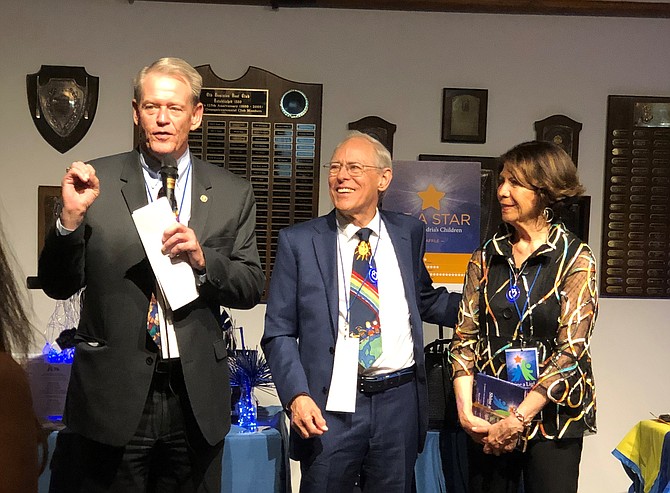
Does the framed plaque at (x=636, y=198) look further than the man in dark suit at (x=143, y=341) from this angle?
Yes

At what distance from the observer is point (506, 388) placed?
221 centimetres

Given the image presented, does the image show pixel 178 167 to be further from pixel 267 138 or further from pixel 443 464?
pixel 267 138

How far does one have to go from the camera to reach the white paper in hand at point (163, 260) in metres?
1.80

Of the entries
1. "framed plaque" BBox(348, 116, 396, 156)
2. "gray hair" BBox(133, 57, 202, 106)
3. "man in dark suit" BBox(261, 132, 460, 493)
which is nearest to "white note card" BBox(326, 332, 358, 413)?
"man in dark suit" BBox(261, 132, 460, 493)

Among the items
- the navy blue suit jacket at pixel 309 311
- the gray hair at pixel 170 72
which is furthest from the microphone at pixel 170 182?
the navy blue suit jacket at pixel 309 311

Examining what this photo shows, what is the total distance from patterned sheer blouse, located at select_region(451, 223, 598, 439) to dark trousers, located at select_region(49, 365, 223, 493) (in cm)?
90

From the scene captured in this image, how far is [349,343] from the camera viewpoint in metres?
2.32

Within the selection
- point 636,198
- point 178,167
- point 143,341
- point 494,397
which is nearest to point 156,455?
point 143,341

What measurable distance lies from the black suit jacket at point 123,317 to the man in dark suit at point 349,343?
42cm

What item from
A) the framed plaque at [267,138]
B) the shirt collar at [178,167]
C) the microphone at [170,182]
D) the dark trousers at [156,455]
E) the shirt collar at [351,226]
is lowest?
the dark trousers at [156,455]

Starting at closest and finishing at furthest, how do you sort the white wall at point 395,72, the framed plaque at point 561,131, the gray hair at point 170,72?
the gray hair at point 170,72
the white wall at point 395,72
the framed plaque at point 561,131

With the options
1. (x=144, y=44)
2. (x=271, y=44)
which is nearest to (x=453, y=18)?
(x=271, y=44)

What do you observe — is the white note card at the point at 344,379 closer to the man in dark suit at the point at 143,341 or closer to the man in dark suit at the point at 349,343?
the man in dark suit at the point at 349,343

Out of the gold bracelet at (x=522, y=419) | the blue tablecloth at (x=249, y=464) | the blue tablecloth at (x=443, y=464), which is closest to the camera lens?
the gold bracelet at (x=522, y=419)
